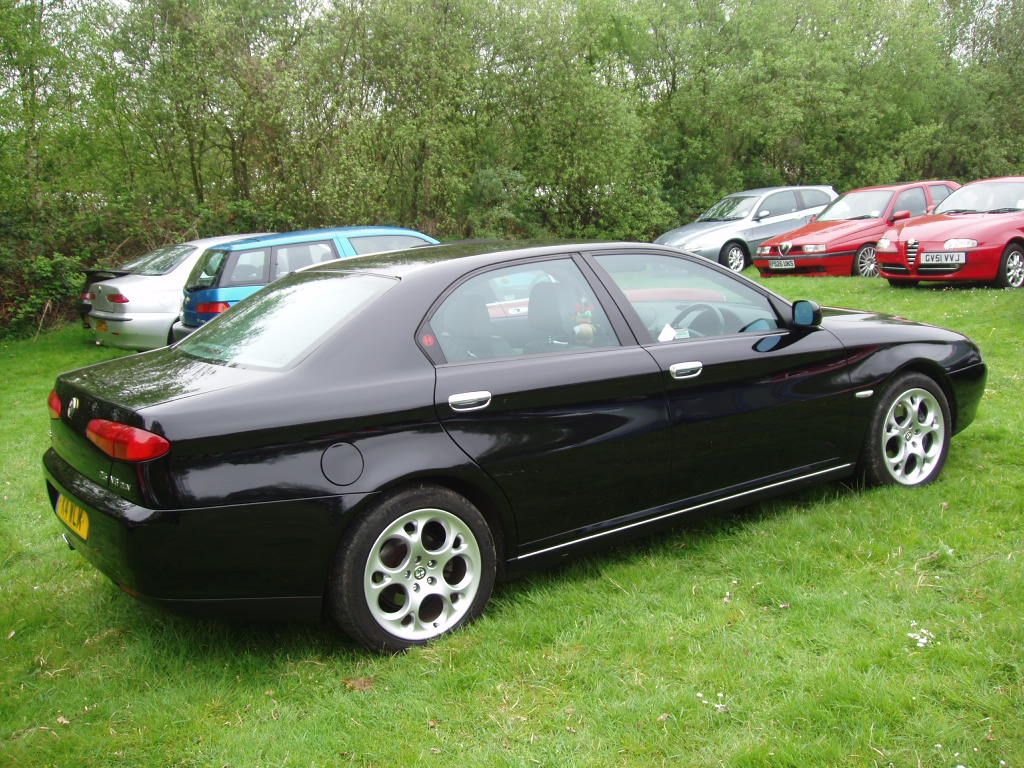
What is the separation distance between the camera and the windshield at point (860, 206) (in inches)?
563

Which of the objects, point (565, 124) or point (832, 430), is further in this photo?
point (565, 124)

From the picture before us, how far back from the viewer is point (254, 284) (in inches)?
384

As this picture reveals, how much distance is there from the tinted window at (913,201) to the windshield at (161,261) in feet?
34.4

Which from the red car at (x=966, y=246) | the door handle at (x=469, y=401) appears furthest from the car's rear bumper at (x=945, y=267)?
the door handle at (x=469, y=401)

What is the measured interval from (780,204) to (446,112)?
655 cm

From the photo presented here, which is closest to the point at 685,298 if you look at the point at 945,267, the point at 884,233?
the point at 945,267

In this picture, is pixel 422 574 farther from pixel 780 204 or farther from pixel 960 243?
pixel 780 204

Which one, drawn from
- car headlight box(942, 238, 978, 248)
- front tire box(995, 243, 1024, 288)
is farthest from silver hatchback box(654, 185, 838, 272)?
front tire box(995, 243, 1024, 288)

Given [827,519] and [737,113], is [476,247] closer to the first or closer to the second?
[827,519]

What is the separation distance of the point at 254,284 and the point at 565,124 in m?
11.7

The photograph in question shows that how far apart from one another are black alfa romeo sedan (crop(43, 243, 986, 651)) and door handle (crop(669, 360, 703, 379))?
0.4 inches

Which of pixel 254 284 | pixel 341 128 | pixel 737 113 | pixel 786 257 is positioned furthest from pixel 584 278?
pixel 737 113

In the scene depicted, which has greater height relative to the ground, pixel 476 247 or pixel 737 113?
pixel 737 113

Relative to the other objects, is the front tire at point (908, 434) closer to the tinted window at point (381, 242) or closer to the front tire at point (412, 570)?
the front tire at point (412, 570)
